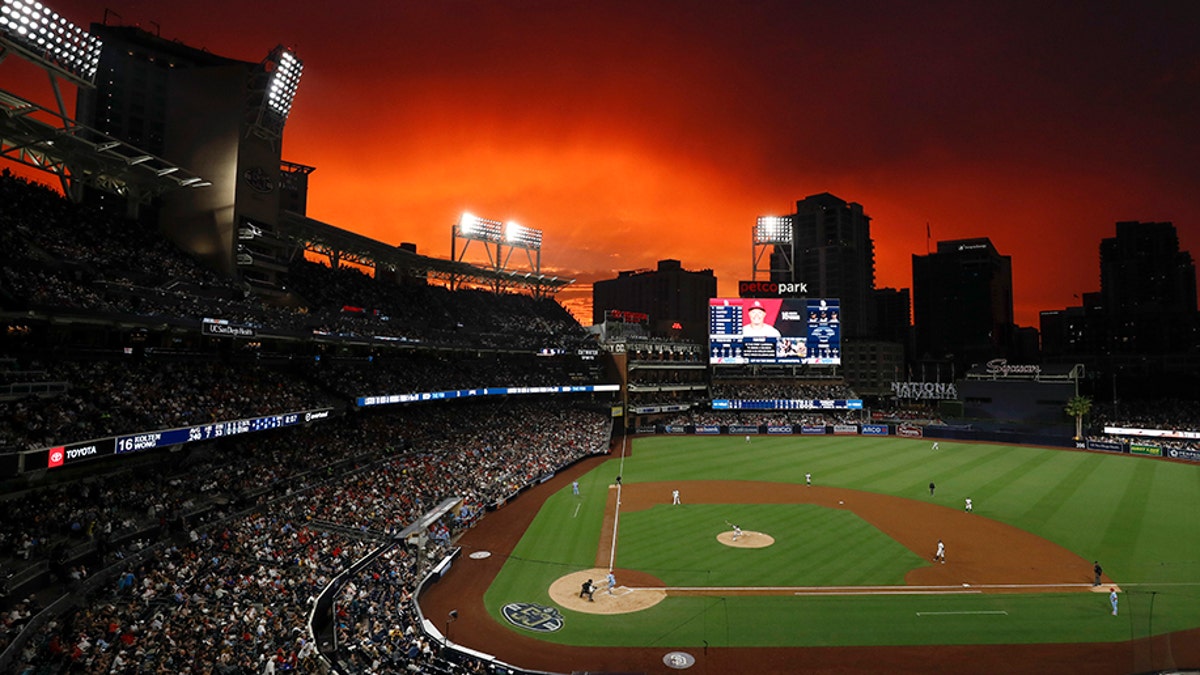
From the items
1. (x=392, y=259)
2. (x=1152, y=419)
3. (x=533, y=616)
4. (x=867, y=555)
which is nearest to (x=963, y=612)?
(x=867, y=555)

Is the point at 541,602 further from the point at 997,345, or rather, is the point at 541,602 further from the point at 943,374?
the point at 997,345

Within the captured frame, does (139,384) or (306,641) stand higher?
(139,384)

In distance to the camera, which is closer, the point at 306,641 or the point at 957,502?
the point at 306,641

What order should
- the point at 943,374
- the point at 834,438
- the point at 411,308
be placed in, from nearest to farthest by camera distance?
the point at 411,308 → the point at 834,438 → the point at 943,374

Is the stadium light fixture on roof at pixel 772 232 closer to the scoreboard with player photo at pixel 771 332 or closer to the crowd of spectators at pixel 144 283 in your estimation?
the scoreboard with player photo at pixel 771 332

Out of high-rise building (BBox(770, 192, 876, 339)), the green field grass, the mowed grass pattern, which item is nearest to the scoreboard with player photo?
the green field grass

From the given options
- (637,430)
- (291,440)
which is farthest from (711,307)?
(291,440)

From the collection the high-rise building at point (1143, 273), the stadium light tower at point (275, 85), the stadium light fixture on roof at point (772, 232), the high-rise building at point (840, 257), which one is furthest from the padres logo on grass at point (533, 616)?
the high-rise building at point (1143, 273)

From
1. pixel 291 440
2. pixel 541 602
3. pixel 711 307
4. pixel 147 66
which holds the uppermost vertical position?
pixel 147 66
